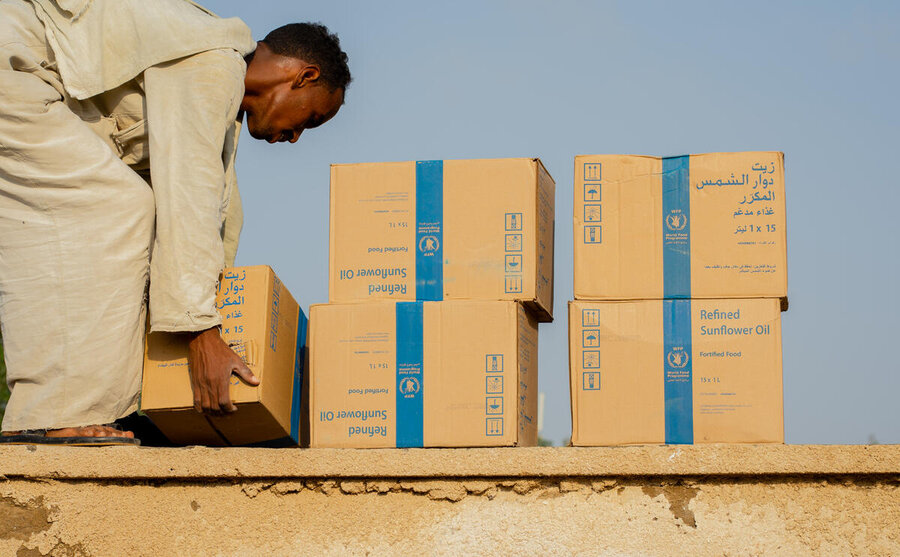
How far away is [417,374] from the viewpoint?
126 inches

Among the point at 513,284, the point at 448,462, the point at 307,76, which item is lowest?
the point at 448,462

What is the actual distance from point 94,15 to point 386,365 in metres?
1.40

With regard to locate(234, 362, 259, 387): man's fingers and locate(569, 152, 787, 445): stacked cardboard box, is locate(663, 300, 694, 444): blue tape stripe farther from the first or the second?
locate(234, 362, 259, 387): man's fingers

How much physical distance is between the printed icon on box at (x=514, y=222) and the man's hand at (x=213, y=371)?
872 millimetres

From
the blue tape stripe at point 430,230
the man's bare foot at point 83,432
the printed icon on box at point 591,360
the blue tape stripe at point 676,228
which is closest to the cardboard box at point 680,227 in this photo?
the blue tape stripe at point 676,228

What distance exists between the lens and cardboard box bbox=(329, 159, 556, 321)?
3.26m

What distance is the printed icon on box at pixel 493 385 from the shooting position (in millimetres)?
3160

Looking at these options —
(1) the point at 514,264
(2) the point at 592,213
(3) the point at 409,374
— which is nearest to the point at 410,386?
(3) the point at 409,374

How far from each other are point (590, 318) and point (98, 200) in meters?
1.48

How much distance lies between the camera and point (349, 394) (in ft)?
10.6

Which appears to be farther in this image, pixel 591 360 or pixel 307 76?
pixel 307 76

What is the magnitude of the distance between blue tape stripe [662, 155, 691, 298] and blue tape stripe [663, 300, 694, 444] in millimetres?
56

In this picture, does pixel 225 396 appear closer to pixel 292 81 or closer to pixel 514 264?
pixel 514 264

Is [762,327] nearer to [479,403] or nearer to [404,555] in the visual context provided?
[479,403]
